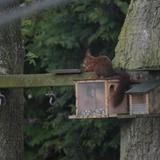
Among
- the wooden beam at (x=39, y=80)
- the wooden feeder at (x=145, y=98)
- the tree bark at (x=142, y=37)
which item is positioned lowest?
the wooden feeder at (x=145, y=98)

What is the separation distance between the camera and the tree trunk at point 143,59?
472cm

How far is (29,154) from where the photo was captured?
331 inches

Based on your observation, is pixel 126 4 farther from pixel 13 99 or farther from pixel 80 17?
pixel 13 99

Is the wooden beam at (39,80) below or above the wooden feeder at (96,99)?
above

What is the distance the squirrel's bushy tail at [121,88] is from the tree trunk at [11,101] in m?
1.33

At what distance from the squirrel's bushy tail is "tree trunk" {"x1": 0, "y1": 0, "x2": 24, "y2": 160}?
4.36 feet

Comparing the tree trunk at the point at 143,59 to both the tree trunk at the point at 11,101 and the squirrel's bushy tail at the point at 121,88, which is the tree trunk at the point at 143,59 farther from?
the tree trunk at the point at 11,101

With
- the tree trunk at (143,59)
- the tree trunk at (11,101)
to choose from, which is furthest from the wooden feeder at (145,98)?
the tree trunk at (11,101)

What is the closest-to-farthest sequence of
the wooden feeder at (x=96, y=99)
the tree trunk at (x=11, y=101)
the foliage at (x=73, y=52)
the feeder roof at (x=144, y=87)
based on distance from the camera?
1. the feeder roof at (x=144, y=87)
2. the wooden feeder at (x=96, y=99)
3. the tree trunk at (x=11, y=101)
4. the foliage at (x=73, y=52)

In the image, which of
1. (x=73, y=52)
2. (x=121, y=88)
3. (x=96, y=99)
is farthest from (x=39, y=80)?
(x=73, y=52)

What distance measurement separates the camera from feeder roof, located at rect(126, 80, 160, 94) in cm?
424

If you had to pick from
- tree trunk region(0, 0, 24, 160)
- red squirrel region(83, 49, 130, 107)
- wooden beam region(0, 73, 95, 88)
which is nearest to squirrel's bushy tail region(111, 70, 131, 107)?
red squirrel region(83, 49, 130, 107)

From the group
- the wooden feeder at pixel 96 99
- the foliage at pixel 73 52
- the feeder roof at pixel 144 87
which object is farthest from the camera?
the foliage at pixel 73 52

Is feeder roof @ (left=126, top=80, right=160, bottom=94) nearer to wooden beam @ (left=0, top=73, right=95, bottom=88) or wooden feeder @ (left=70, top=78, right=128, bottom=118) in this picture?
wooden feeder @ (left=70, top=78, right=128, bottom=118)
